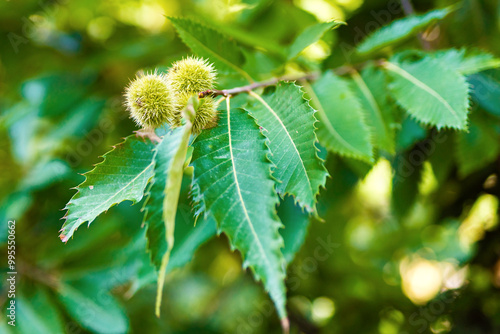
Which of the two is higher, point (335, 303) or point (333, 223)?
point (333, 223)

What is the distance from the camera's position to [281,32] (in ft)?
7.00

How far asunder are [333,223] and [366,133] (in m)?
1.35

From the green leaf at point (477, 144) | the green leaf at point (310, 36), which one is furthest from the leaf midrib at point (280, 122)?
the green leaf at point (477, 144)

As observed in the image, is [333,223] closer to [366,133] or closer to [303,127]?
[366,133]

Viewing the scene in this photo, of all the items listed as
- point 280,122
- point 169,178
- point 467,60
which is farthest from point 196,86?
point 467,60

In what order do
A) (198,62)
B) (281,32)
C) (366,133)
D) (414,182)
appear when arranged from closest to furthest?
(198,62), (366,133), (414,182), (281,32)

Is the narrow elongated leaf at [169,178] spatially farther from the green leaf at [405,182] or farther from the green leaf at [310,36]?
the green leaf at [405,182]

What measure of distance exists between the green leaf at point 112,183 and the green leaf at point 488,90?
1283 mm

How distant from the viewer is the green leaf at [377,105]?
48.0 inches

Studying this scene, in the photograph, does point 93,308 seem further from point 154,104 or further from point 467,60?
point 467,60

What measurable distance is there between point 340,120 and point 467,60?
0.48 metres

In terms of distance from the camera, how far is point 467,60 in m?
1.23

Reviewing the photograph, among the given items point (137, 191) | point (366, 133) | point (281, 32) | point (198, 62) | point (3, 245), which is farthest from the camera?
point (281, 32)

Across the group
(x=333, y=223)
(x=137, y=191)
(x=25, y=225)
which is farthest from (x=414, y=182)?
(x=25, y=225)
